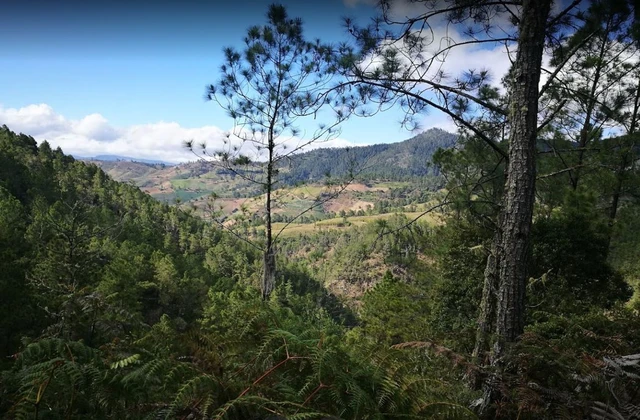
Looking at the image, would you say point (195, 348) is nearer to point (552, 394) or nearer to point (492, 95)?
point (552, 394)

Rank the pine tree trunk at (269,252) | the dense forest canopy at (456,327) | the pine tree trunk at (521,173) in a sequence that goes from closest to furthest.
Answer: the dense forest canopy at (456,327), the pine tree trunk at (521,173), the pine tree trunk at (269,252)

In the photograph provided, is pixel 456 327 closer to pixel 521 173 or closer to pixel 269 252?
pixel 269 252

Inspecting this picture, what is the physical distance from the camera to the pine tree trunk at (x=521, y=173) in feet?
9.95

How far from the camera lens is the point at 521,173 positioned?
3049mm

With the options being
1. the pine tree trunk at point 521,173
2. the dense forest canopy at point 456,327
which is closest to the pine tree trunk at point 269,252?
the dense forest canopy at point 456,327

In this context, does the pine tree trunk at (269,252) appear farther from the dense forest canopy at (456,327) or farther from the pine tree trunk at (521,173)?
the pine tree trunk at (521,173)

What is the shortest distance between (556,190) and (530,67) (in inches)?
416

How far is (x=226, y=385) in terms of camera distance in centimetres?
164

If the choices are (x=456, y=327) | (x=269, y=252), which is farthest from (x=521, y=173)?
(x=456, y=327)

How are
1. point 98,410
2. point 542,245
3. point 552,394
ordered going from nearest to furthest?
1. point 98,410
2. point 552,394
3. point 542,245

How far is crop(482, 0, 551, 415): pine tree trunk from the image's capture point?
3033 mm

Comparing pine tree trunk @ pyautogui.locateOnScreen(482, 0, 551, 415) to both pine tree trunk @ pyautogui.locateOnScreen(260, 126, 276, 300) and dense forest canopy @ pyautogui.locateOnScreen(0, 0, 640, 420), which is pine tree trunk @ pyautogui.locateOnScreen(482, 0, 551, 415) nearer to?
dense forest canopy @ pyautogui.locateOnScreen(0, 0, 640, 420)

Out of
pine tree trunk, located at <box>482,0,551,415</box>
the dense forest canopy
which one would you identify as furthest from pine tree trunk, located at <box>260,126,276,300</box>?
pine tree trunk, located at <box>482,0,551,415</box>

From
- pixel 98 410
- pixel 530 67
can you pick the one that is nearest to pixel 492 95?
pixel 530 67
